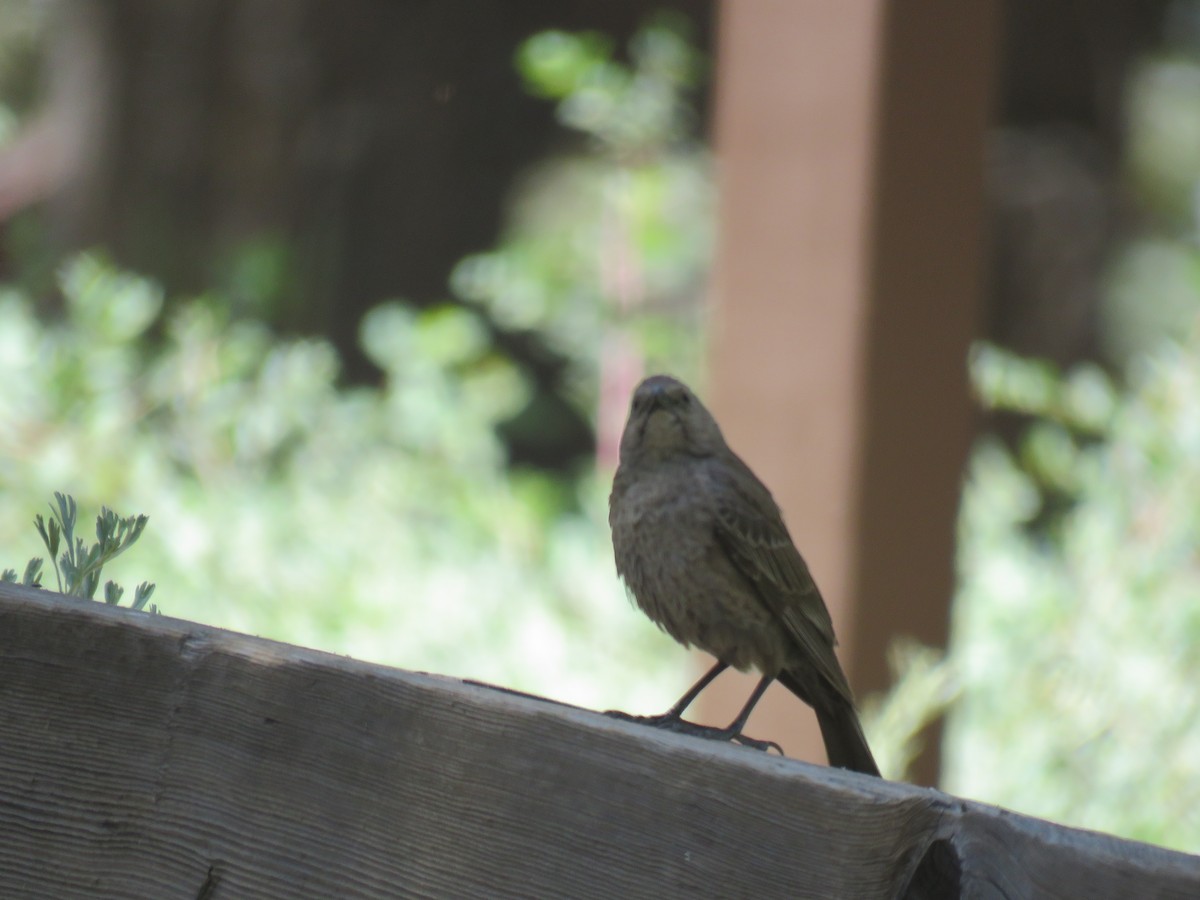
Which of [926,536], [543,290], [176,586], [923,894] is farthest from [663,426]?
[543,290]

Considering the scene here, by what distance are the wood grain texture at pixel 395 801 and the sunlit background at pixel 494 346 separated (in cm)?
200

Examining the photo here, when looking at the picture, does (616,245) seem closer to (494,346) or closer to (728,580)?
(494,346)

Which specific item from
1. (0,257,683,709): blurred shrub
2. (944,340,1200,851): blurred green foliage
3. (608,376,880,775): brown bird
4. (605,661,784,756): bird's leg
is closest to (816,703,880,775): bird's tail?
(608,376,880,775): brown bird

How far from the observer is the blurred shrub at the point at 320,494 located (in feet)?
14.8

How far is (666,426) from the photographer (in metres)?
2.85

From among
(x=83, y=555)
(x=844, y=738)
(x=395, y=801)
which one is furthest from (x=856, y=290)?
(x=395, y=801)

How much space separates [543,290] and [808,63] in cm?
248

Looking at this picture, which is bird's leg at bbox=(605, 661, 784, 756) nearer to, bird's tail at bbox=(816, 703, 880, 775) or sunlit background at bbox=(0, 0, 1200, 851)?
bird's tail at bbox=(816, 703, 880, 775)

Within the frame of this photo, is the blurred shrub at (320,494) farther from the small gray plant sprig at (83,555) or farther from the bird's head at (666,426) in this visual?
the small gray plant sprig at (83,555)

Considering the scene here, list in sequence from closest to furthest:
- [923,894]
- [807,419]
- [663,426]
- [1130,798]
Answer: [923,894] < [663,426] < [807,419] < [1130,798]

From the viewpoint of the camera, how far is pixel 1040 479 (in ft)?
20.9

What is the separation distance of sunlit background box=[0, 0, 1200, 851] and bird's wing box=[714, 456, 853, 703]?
691 millimetres

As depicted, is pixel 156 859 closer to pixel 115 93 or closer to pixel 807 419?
pixel 807 419

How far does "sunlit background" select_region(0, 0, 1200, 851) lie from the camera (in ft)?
14.2
